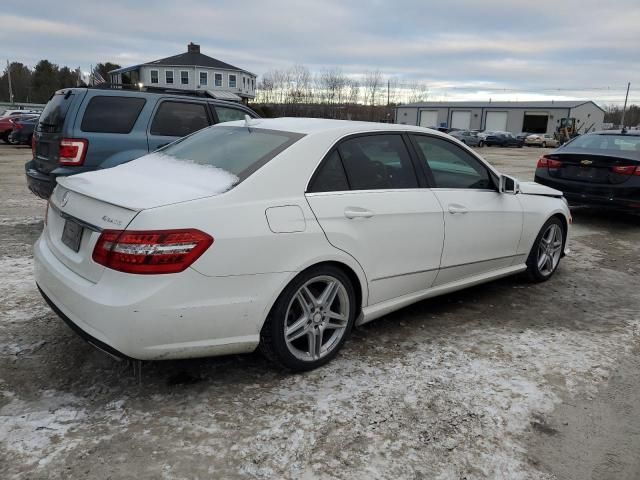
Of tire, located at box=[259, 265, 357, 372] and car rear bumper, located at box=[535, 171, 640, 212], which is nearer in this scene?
tire, located at box=[259, 265, 357, 372]

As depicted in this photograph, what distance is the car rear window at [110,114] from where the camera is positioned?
5.94 meters

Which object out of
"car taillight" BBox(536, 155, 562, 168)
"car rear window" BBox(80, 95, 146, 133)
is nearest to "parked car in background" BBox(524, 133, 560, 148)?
"car taillight" BBox(536, 155, 562, 168)

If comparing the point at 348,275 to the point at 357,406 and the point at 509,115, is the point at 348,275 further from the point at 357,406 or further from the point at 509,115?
the point at 509,115

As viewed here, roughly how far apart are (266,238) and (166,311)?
0.63 meters

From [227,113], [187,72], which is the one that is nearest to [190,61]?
[187,72]

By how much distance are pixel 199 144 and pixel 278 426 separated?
2.09 meters

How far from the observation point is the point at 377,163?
362 cm

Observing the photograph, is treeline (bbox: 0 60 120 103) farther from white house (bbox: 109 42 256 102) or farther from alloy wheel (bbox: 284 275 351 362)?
alloy wheel (bbox: 284 275 351 362)

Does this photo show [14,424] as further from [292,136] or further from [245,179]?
[292,136]

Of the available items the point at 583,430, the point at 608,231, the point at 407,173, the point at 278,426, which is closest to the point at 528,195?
the point at 407,173

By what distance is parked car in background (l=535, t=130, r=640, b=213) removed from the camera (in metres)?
7.52

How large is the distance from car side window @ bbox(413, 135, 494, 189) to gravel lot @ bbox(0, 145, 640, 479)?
42.4 inches

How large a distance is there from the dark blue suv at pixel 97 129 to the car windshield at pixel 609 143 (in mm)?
6171

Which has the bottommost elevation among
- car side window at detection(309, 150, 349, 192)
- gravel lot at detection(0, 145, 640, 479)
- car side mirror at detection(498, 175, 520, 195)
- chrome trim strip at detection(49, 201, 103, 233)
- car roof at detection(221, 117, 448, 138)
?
gravel lot at detection(0, 145, 640, 479)
